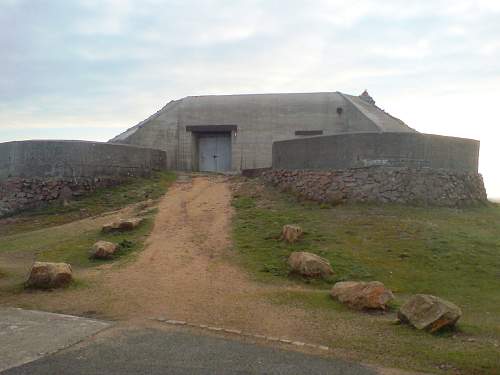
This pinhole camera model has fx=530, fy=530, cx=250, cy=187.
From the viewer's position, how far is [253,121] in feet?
65.5

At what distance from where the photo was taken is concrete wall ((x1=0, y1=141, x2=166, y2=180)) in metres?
15.3

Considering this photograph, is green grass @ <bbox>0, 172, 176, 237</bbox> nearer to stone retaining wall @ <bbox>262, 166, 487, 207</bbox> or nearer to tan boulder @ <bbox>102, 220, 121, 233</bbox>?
tan boulder @ <bbox>102, 220, 121, 233</bbox>

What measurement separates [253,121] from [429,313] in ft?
48.6

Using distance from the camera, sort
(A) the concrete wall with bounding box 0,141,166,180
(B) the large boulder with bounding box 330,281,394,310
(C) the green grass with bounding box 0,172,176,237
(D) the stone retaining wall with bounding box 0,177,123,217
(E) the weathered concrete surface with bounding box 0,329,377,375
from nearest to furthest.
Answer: (E) the weathered concrete surface with bounding box 0,329,377,375, (B) the large boulder with bounding box 330,281,394,310, (C) the green grass with bounding box 0,172,176,237, (D) the stone retaining wall with bounding box 0,177,123,217, (A) the concrete wall with bounding box 0,141,166,180

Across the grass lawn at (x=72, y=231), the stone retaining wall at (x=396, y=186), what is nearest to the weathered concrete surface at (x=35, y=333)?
the grass lawn at (x=72, y=231)

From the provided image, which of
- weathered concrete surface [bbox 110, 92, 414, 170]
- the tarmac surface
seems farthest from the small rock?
the tarmac surface

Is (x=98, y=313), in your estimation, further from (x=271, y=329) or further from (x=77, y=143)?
(x=77, y=143)

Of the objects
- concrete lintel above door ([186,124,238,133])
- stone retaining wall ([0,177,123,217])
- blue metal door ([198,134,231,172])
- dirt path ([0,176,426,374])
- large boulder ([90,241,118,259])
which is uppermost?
concrete lintel above door ([186,124,238,133])

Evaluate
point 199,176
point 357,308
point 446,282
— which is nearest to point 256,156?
point 199,176

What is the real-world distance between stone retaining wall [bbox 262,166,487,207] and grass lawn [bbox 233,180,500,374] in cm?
31

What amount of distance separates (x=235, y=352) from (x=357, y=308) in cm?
232

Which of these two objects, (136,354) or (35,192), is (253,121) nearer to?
(35,192)

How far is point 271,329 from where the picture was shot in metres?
6.01

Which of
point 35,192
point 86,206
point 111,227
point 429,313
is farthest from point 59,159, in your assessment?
point 429,313
